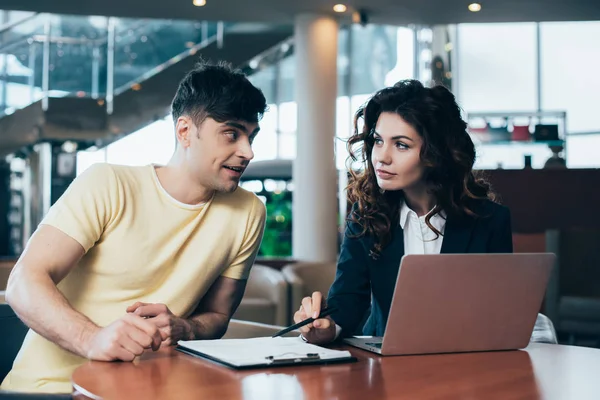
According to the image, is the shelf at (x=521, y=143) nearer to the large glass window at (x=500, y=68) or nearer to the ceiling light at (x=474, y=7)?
the ceiling light at (x=474, y=7)

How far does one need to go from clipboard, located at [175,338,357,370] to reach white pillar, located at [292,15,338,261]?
18.2 feet

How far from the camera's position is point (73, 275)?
2053 mm

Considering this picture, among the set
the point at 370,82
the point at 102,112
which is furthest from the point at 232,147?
the point at 370,82

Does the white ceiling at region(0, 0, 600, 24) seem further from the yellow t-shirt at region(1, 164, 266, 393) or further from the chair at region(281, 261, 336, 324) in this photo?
the yellow t-shirt at region(1, 164, 266, 393)

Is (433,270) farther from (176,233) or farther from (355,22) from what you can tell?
(355,22)

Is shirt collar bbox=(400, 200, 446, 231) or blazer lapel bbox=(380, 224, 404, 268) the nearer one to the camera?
blazer lapel bbox=(380, 224, 404, 268)

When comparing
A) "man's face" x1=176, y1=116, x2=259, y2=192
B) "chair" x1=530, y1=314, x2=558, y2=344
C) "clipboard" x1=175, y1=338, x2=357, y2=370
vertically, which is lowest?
"chair" x1=530, y1=314, x2=558, y2=344

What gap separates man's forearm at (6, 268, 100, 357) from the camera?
172 cm

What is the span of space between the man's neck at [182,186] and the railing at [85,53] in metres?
6.87

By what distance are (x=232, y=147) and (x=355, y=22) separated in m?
5.70

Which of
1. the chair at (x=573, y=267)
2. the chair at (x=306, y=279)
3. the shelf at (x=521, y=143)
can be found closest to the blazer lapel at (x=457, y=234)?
the chair at (x=306, y=279)

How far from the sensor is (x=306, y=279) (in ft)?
17.1

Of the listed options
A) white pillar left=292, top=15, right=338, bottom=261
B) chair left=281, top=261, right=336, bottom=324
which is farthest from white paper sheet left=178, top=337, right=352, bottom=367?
white pillar left=292, top=15, right=338, bottom=261

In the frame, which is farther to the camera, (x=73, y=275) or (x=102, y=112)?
(x=102, y=112)
